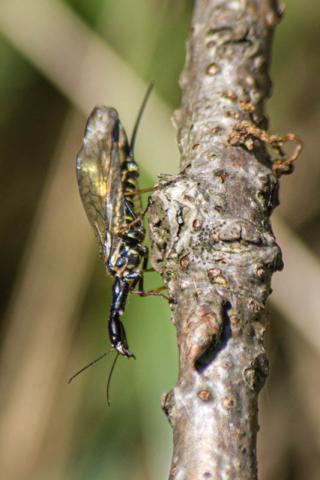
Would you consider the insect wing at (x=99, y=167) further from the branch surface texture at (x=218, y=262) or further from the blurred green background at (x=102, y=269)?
the blurred green background at (x=102, y=269)

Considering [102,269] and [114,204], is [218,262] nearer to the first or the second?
[114,204]

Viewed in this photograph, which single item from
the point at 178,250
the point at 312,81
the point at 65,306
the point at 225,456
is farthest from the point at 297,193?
the point at 225,456

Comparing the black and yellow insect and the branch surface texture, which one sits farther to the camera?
the black and yellow insect

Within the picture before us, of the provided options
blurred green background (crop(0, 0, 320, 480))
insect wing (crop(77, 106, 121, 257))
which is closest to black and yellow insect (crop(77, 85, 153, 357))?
insect wing (crop(77, 106, 121, 257))

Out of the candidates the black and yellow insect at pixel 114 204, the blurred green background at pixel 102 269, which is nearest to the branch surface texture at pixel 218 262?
the black and yellow insect at pixel 114 204

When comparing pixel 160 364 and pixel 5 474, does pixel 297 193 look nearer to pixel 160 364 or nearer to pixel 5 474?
pixel 160 364

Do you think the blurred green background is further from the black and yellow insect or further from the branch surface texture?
the branch surface texture

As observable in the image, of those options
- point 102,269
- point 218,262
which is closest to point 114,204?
point 218,262
